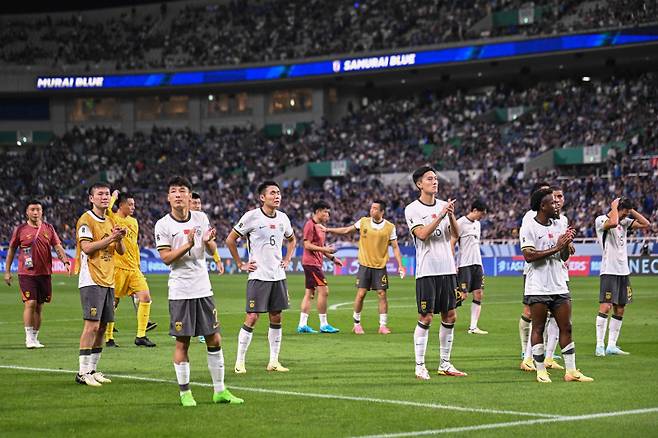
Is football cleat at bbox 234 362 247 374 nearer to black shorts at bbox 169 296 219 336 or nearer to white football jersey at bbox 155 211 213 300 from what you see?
black shorts at bbox 169 296 219 336

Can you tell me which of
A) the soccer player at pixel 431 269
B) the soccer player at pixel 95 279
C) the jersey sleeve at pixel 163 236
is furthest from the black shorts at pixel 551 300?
the soccer player at pixel 95 279

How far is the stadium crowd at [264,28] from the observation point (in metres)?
66.7

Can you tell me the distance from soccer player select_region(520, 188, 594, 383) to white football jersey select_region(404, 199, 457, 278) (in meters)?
1.08

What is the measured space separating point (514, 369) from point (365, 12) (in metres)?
65.6

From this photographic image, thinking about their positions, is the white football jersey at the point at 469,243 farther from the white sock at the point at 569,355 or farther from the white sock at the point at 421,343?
the white sock at the point at 569,355

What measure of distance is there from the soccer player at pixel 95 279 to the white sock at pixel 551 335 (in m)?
6.07

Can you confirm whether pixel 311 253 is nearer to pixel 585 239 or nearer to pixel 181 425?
pixel 181 425

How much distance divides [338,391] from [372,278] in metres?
9.11

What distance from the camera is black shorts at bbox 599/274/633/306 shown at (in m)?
16.7

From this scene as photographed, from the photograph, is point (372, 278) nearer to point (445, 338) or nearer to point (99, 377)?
point (445, 338)

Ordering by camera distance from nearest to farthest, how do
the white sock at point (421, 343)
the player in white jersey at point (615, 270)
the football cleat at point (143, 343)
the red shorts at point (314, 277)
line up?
the white sock at point (421, 343) → the player in white jersey at point (615, 270) → the football cleat at point (143, 343) → the red shorts at point (314, 277)

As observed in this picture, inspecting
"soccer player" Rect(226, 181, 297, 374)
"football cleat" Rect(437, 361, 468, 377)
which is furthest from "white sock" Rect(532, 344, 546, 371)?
"soccer player" Rect(226, 181, 297, 374)

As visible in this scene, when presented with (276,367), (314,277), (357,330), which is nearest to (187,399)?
(276,367)

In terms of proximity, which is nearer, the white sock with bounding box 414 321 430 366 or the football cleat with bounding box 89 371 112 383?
the football cleat with bounding box 89 371 112 383
